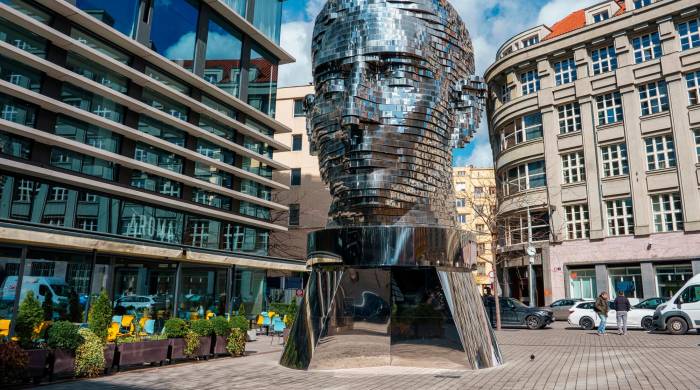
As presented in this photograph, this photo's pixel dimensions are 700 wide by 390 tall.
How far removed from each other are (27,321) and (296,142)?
37930 millimetres

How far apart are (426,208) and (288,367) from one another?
14.0 ft

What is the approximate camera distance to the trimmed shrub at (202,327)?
41.2 ft

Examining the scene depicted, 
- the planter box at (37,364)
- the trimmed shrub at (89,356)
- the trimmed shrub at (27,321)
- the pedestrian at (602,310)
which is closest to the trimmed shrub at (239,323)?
the trimmed shrub at (89,356)

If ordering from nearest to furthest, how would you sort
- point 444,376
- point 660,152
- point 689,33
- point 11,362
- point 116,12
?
1. point 11,362
2. point 444,376
3. point 116,12
4. point 689,33
5. point 660,152

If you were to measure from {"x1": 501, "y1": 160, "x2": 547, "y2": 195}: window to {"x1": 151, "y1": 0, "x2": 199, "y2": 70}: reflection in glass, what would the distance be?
78.0 feet

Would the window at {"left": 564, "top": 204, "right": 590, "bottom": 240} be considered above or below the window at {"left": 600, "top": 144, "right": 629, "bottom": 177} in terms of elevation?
below

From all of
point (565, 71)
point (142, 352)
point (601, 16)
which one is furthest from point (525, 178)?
point (142, 352)

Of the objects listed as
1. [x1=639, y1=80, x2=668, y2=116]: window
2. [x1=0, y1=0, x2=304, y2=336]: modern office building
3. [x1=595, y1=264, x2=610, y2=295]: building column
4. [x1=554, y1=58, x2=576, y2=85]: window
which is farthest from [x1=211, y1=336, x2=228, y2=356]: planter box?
[x1=554, y1=58, x2=576, y2=85]: window

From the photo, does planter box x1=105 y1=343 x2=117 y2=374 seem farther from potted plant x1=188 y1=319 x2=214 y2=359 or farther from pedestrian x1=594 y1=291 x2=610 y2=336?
pedestrian x1=594 y1=291 x2=610 y2=336

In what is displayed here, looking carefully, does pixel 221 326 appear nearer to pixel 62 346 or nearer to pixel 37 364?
pixel 62 346

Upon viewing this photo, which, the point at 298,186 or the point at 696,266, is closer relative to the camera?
the point at 696,266

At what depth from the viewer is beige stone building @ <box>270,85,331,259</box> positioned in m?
44.6

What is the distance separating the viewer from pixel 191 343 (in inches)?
480

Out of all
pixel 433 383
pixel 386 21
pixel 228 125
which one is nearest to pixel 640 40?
pixel 228 125
